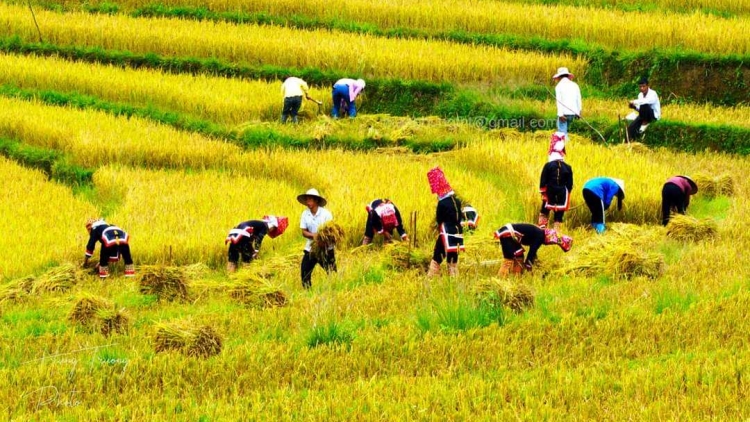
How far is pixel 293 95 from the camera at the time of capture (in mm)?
17797

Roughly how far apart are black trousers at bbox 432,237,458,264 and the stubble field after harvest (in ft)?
1.02

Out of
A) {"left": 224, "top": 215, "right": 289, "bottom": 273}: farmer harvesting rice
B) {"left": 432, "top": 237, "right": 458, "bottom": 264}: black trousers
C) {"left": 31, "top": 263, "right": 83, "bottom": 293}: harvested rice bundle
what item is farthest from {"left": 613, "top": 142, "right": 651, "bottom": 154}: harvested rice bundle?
{"left": 31, "top": 263, "right": 83, "bottom": 293}: harvested rice bundle

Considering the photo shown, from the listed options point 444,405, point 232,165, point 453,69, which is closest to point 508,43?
point 453,69

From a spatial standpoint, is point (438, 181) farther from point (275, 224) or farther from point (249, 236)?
point (249, 236)

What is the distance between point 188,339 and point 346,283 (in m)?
2.44

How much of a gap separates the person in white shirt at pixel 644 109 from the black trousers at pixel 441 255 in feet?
21.6

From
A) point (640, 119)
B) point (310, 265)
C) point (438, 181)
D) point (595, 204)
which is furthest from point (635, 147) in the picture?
point (310, 265)

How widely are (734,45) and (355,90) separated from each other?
653cm

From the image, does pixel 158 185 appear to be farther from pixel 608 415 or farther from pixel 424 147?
pixel 608 415

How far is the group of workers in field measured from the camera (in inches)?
430

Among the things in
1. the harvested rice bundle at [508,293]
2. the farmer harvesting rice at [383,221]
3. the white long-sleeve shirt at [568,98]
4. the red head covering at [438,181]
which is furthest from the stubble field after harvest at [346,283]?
the red head covering at [438,181]

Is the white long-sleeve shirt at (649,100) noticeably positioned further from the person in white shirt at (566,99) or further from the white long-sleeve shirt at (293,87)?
the white long-sleeve shirt at (293,87)

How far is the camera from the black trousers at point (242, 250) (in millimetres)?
11989

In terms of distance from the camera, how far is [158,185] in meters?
14.9
